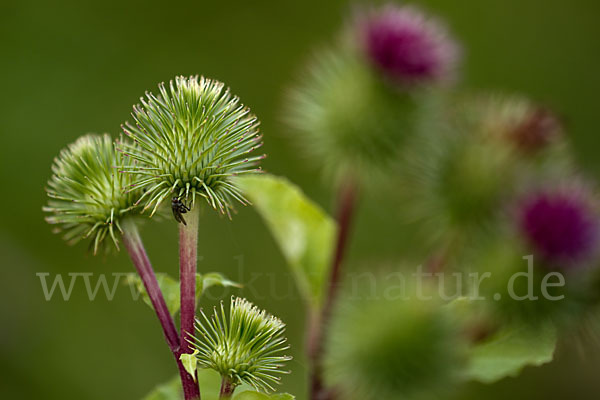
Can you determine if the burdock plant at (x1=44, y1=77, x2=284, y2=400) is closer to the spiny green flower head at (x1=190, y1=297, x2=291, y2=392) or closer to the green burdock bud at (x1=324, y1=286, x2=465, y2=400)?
the spiny green flower head at (x1=190, y1=297, x2=291, y2=392)

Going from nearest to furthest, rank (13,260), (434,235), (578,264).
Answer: (578,264) → (434,235) → (13,260)

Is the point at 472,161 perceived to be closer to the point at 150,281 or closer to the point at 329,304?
the point at 329,304

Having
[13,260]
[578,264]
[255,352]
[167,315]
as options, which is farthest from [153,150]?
[13,260]

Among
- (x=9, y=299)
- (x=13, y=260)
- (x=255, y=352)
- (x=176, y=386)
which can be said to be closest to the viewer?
(x=255, y=352)

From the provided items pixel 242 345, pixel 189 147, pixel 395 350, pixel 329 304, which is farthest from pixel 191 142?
pixel 329 304

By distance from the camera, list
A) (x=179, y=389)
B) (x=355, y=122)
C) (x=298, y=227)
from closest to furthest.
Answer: (x=179, y=389) < (x=298, y=227) < (x=355, y=122)

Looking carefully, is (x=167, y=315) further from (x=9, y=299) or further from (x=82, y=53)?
(x=82, y=53)

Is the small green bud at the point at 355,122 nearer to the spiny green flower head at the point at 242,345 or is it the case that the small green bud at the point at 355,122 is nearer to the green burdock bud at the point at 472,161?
the green burdock bud at the point at 472,161
